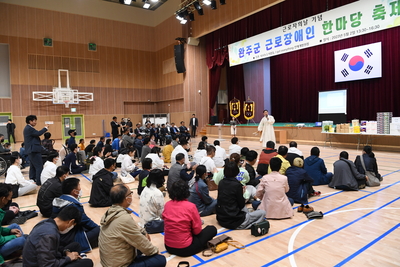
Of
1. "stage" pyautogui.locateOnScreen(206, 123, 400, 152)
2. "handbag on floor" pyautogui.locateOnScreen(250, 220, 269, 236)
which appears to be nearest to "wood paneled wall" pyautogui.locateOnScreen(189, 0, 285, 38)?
"stage" pyautogui.locateOnScreen(206, 123, 400, 152)

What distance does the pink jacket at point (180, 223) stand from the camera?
2758mm

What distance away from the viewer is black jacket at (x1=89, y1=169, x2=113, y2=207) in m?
4.69

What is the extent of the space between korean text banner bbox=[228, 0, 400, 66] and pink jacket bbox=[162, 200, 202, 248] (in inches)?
367

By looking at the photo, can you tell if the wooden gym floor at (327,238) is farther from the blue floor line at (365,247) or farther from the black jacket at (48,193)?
the black jacket at (48,193)

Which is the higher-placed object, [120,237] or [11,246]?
[120,237]

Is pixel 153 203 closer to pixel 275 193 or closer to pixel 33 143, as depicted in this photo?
pixel 275 193

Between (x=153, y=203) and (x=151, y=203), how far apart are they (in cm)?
3

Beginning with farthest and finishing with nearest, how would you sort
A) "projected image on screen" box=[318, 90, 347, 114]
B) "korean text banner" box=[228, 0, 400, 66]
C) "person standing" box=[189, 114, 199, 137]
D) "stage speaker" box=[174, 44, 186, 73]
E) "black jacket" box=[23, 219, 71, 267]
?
"stage speaker" box=[174, 44, 186, 73] < "person standing" box=[189, 114, 199, 137] < "projected image on screen" box=[318, 90, 347, 114] < "korean text banner" box=[228, 0, 400, 66] < "black jacket" box=[23, 219, 71, 267]

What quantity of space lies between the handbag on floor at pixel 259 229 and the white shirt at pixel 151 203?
1.18 meters

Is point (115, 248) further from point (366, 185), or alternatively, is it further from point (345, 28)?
point (345, 28)

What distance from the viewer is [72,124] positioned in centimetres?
1925

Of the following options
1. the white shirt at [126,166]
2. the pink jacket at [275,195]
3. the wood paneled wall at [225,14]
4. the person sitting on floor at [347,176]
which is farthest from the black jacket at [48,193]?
the wood paneled wall at [225,14]

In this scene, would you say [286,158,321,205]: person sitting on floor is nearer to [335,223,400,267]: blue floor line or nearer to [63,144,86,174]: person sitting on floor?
[335,223,400,267]: blue floor line

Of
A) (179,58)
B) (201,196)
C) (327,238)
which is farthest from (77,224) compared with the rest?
(179,58)
